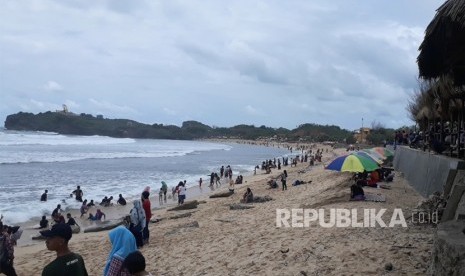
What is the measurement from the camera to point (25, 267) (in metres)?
9.88

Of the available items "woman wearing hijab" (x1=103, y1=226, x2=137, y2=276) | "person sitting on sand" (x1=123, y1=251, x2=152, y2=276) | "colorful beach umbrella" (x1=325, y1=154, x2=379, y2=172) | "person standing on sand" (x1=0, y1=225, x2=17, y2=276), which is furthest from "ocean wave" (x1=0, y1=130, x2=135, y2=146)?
"person sitting on sand" (x1=123, y1=251, x2=152, y2=276)

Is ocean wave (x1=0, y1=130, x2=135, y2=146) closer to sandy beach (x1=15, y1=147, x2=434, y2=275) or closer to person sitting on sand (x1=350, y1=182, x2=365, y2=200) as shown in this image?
sandy beach (x1=15, y1=147, x2=434, y2=275)

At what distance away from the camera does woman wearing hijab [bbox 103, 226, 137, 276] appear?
4.06 m

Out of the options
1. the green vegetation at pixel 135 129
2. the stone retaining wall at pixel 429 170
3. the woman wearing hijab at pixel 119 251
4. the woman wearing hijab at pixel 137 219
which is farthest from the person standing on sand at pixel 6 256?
the green vegetation at pixel 135 129

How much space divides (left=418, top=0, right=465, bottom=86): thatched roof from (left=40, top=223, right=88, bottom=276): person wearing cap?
455cm

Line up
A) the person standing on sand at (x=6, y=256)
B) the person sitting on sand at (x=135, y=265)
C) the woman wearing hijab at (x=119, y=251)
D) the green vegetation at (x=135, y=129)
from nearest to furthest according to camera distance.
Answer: the person sitting on sand at (x=135, y=265) < the woman wearing hijab at (x=119, y=251) < the person standing on sand at (x=6, y=256) < the green vegetation at (x=135, y=129)

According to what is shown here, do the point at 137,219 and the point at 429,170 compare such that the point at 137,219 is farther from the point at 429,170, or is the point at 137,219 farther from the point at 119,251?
the point at 429,170

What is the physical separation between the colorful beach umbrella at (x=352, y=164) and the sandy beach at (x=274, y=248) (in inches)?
30.6

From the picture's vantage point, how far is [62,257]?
3510mm

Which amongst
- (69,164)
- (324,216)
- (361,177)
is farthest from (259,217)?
(69,164)

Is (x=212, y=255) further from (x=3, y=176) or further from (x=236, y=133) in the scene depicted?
(x=236, y=133)

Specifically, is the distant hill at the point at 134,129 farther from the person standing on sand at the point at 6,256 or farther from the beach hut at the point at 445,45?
the person standing on sand at the point at 6,256

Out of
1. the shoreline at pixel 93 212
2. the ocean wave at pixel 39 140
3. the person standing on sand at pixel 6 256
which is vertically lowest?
the shoreline at pixel 93 212

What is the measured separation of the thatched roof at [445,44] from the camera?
506 centimetres
